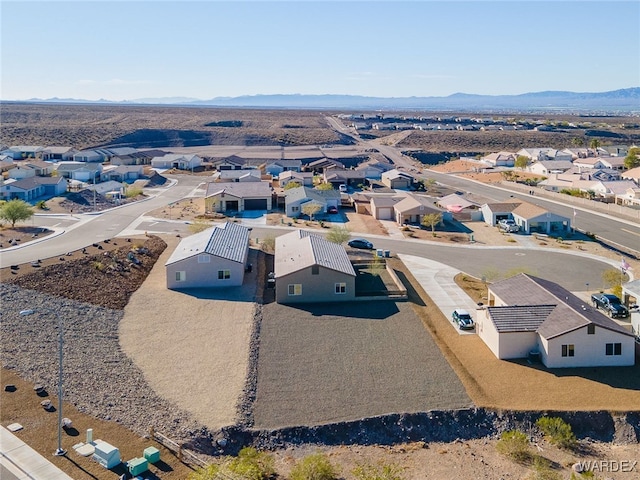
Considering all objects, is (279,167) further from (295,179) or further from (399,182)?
(399,182)

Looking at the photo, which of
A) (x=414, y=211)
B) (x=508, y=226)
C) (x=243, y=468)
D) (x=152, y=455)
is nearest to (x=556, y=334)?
(x=243, y=468)

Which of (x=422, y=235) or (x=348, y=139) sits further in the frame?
(x=348, y=139)

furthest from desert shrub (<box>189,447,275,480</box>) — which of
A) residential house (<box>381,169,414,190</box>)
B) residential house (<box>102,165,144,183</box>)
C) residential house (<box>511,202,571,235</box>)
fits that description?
residential house (<box>102,165,144,183</box>)

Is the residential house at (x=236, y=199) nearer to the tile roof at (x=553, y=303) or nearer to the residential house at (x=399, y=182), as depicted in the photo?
the residential house at (x=399, y=182)

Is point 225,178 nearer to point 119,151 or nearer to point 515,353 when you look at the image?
point 119,151

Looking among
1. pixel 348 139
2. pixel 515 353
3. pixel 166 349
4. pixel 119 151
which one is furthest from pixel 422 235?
pixel 348 139

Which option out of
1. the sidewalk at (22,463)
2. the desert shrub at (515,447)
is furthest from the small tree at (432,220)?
the sidewalk at (22,463)

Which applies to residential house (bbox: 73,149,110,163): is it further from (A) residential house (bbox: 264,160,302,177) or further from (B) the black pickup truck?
(B) the black pickup truck
